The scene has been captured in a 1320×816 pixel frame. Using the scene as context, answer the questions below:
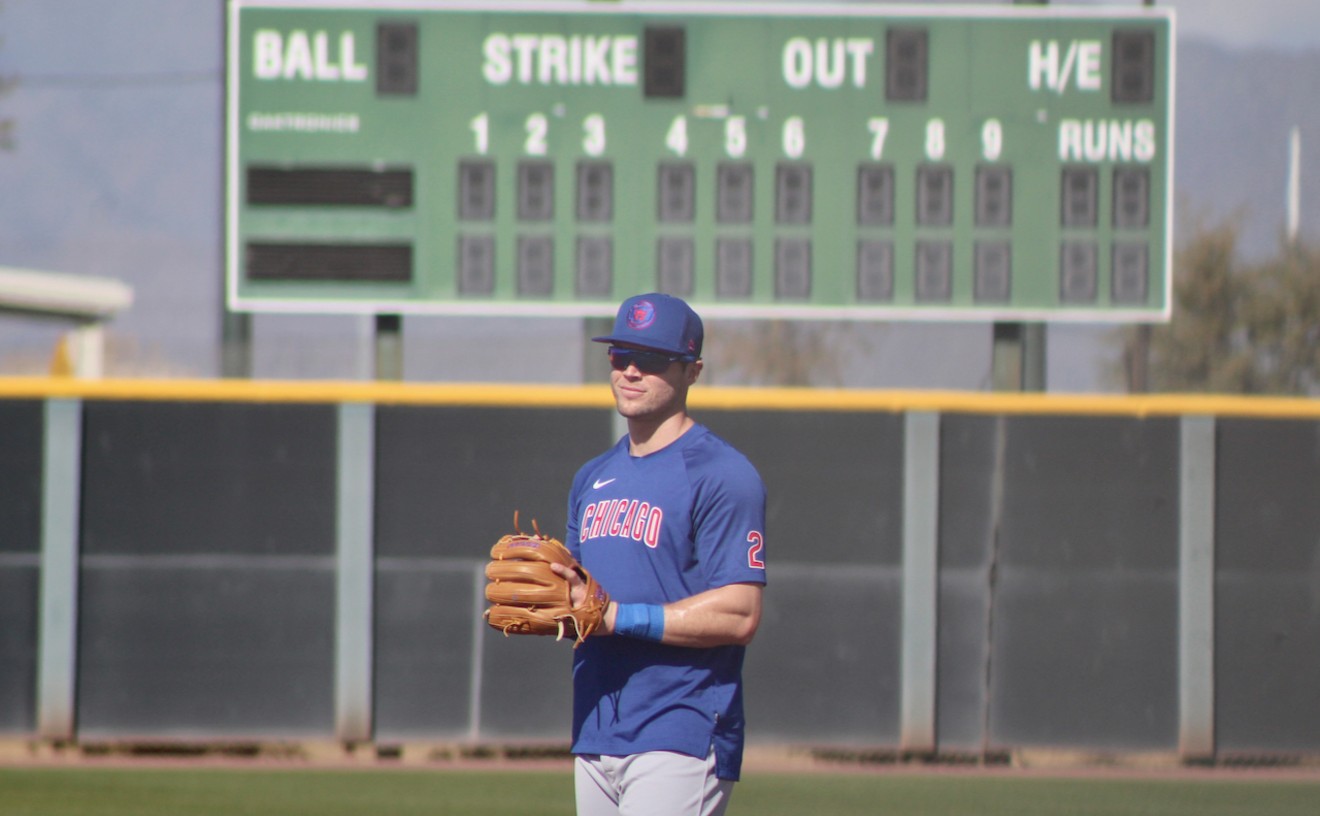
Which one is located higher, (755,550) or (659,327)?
(659,327)

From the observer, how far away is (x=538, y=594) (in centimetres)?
377

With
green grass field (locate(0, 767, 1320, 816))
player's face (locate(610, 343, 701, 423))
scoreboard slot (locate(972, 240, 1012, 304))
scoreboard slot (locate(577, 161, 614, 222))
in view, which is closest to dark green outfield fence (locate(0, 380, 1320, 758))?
green grass field (locate(0, 767, 1320, 816))

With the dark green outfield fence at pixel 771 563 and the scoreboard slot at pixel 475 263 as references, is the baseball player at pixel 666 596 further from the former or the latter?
the scoreboard slot at pixel 475 263

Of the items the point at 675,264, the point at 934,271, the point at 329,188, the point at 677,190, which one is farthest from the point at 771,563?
the point at 329,188

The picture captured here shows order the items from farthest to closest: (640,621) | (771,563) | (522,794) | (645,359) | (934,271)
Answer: (934,271), (771,563), (522,794), (645,359), (640,621)

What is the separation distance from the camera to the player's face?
3.80 m

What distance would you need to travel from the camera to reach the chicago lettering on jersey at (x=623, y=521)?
3.79 m

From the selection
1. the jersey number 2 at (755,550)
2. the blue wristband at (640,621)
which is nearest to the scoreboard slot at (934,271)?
the jersey number 2 at (755,550)

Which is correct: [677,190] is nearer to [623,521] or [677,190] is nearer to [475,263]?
[475,263]

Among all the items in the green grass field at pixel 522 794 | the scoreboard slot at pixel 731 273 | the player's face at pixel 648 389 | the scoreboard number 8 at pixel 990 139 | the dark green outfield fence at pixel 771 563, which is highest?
the scoreboard number 8 at pixel 990 139

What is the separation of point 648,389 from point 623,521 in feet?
0.95

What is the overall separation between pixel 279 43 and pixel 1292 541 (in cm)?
720

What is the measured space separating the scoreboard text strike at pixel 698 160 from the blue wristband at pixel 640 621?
316 inches

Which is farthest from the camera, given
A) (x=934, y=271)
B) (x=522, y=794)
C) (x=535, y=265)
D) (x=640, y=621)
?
(x=934, y=271)
